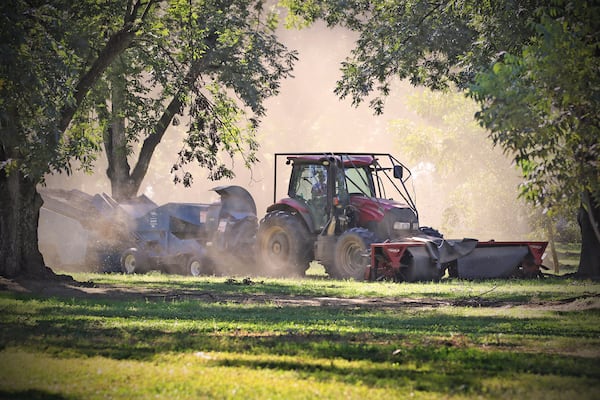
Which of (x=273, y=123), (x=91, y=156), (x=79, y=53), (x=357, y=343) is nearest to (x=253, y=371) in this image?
(x=357, y=343)

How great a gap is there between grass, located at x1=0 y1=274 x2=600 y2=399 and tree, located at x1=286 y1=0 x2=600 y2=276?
2.33 m

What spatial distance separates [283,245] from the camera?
26312mm

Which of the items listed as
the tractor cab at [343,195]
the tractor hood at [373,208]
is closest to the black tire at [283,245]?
the tractor cab at [343,195]

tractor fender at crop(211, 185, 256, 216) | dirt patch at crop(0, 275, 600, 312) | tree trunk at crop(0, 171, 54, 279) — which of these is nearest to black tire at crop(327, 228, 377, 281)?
dirt patch at crop(0, 275, 600, 312)

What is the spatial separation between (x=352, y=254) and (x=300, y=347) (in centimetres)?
1375

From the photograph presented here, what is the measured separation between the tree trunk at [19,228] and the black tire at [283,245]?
7.83 metres

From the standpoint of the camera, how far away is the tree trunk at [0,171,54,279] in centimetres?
1925

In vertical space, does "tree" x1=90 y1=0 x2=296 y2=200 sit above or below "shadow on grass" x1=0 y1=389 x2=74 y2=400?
above

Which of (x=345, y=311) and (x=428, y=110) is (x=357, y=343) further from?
(x=428, y=110)

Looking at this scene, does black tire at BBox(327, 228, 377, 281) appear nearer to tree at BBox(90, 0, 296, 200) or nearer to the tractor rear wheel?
tree at BBox(90, 0, 296, 200)

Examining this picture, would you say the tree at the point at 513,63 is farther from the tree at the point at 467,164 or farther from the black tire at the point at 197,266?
the tree at the point at 467,164

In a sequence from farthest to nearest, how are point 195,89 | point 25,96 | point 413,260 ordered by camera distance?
1. point 195,89
2. point 413,260
3. point 25,96

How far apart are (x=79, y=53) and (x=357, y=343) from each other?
1152cm

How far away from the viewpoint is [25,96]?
54.2 ft
